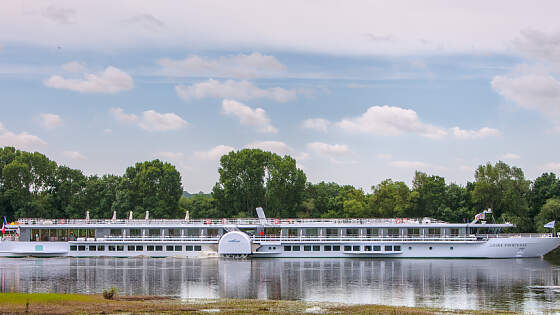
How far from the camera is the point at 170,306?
35031 mm

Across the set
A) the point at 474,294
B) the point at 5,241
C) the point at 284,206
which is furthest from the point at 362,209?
the point at 474,294

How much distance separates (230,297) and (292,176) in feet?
213

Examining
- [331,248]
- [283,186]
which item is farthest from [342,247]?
[283,186]

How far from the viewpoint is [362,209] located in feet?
313

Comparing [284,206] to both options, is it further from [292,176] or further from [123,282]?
[123,282]

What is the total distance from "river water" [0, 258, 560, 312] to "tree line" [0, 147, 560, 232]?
25085 millimetres

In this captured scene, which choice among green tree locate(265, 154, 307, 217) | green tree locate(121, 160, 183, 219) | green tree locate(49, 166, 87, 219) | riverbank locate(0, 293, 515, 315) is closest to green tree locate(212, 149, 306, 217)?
green tree locate(265, 154, 307, 217)

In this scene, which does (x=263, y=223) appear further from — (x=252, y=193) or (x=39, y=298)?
(x=39, y=298)

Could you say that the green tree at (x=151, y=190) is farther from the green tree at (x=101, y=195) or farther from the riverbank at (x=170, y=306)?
the riverbank at (x=170, y=306)

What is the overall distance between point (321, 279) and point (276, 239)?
81.4 ft

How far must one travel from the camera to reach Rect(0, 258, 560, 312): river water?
134ft

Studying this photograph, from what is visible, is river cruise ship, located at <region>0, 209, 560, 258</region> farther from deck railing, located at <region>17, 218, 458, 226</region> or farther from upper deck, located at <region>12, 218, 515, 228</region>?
deck railing, located at <region>17, 218, 458, 226</region>

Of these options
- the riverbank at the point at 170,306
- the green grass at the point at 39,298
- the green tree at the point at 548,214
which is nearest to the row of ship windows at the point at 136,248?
the green grass at the point at 39,298

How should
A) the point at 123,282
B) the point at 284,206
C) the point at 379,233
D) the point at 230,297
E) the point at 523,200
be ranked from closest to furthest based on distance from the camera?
the point at 230,297, the point at 123,282, the point at 379,233, the point at 523,200, the point at 284,206
